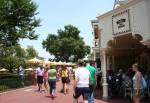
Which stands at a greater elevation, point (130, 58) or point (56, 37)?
point (56, 37)

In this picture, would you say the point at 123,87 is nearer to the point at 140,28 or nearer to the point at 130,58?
the point at 140,28

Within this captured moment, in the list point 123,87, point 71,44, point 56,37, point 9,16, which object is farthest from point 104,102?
point 56,37

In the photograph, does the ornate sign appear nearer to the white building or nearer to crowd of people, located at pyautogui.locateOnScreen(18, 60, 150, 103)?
the white building

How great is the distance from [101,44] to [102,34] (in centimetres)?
65

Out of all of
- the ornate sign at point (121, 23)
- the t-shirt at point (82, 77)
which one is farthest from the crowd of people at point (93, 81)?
the ornate sign at point (121, 23)

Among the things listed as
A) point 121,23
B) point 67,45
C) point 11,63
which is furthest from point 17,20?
point 67,45

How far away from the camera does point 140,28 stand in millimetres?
17016

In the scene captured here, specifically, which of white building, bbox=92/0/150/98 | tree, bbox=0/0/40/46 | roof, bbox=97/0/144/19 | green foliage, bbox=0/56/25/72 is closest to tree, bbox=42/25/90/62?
green foliage, bbox=0/56/25/72

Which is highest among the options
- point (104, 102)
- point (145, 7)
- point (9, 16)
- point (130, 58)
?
point (9, 16)

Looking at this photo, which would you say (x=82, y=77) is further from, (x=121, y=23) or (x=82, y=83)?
(x=121, y=23)

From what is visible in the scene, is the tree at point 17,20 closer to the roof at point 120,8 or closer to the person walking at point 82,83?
the roof at point 120,8

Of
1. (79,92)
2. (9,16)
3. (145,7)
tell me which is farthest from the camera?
(9,16)

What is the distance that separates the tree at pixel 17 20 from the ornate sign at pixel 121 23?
18.2m

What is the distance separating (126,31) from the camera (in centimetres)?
1836
